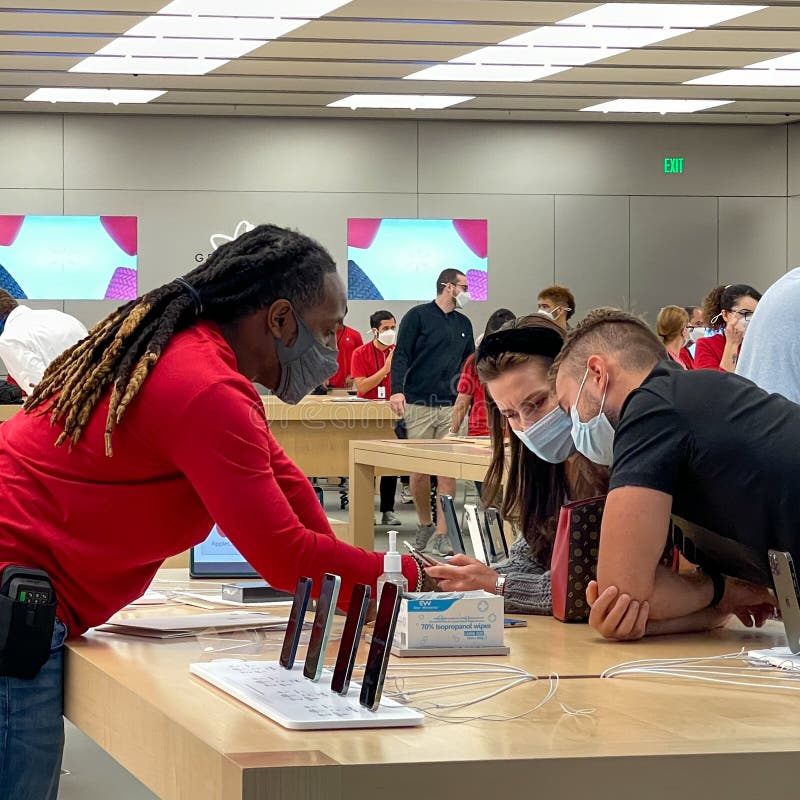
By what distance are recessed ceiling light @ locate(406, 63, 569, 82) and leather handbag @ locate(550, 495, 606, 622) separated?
33.2 feet

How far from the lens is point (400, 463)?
5707 millimetres

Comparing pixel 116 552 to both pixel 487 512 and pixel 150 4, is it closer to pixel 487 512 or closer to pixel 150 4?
pixel 487 512

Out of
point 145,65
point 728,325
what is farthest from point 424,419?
point 145,65

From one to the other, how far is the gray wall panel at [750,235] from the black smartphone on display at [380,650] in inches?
576

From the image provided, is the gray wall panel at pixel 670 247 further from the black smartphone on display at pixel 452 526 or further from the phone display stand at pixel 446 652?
the phone display stand at pixel 446 652

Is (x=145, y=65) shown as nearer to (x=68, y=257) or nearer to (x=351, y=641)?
(x=68, y=257)

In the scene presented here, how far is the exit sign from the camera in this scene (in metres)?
15.4

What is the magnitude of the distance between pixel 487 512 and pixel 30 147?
40.3 ft

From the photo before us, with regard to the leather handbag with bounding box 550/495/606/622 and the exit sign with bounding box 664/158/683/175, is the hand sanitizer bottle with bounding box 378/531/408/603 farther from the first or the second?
the exit sign with bounding box 664/158/683/175

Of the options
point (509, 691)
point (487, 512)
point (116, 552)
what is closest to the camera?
point (509, 691)

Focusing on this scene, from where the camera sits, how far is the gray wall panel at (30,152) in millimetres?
14148

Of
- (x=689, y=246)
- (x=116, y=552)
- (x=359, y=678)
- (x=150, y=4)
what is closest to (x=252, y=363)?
(x=116, y=552)

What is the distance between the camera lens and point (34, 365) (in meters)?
6.75

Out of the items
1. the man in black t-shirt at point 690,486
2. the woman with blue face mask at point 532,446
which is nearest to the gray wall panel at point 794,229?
the woman with blue face mask at point 532,446
